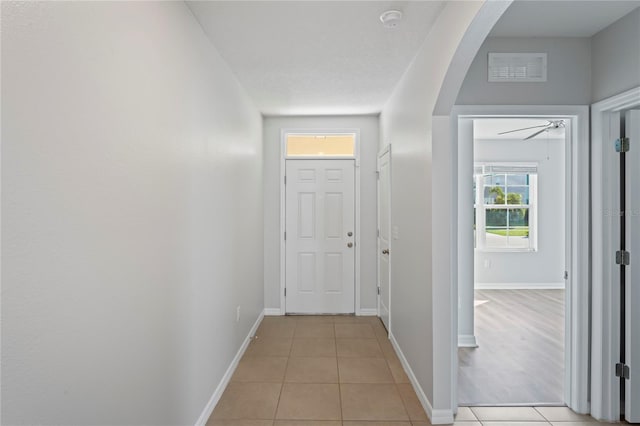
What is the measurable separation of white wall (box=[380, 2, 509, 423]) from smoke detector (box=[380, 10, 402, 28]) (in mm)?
259

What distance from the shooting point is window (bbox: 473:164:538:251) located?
6.11m

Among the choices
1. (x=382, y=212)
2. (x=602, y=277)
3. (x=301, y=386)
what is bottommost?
(x=301, y=386)

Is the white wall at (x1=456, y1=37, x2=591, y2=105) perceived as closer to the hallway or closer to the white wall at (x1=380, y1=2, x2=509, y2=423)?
the white wall at (x1=380, y1=2, x2=509, y2=423)

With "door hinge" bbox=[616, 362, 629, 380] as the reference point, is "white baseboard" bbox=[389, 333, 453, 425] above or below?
below

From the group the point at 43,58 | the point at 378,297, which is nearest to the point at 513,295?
the point at 378,297

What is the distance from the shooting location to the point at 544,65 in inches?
93.7

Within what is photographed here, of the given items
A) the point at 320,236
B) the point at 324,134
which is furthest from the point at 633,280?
the point at 324,134

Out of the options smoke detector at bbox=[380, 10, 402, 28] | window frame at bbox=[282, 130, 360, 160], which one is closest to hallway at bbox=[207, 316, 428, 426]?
window frame at bbox=[282, 130, 360, 160]

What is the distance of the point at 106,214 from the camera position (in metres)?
1.22

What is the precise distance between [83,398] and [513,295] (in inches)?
234

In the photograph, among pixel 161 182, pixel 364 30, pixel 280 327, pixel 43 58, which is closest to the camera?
pixel 43 58

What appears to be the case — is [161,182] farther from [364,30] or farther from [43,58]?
[364,30]

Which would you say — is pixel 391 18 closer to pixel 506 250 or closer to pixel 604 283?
pixel 604 283

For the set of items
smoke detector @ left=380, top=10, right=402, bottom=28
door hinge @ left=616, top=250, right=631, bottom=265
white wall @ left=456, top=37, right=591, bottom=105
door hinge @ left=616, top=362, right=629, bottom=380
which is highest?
smoke detector @ left=380, top=10, right=402, bottom=28
